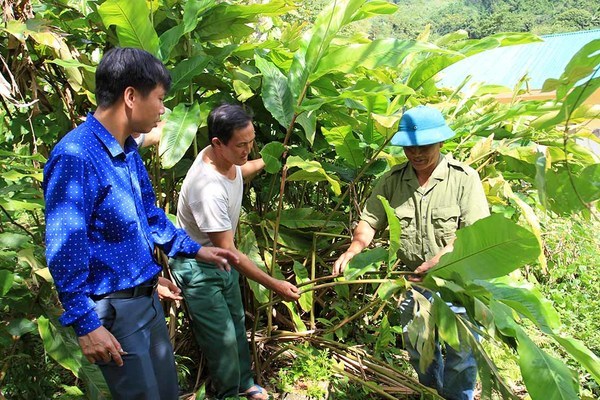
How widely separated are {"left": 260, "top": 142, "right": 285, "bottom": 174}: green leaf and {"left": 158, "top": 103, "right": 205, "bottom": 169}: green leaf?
0.30m

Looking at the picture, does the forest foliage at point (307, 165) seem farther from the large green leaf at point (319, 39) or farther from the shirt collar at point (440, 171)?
the shirt collar at point (440, 171)

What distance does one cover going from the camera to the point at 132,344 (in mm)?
1587

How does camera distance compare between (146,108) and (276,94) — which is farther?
(276,94)

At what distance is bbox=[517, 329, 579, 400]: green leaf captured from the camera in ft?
4.68

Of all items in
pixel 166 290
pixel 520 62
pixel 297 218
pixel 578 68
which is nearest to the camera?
pixel 578 68

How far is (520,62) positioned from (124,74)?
12297 millimetres

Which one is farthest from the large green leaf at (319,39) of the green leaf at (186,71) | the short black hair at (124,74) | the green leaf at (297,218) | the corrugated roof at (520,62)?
the corrugated roof at (520,62)

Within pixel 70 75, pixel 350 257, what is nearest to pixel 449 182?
pixel 350 257

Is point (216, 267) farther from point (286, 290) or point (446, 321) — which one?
point (446, 321)

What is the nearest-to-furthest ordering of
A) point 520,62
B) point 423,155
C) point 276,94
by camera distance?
1. point 423,155
2. point 276,94
3. point 520,62

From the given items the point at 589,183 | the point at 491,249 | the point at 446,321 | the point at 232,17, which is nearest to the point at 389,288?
the point at 446,321

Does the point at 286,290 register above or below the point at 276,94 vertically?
below

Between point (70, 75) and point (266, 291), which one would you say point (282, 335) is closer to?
point (266, 291)

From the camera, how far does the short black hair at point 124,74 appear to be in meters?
1.49
